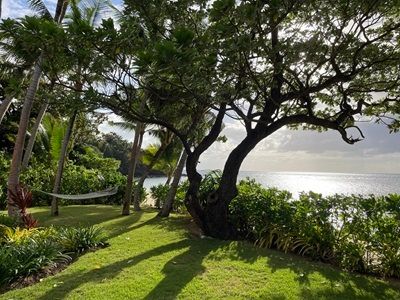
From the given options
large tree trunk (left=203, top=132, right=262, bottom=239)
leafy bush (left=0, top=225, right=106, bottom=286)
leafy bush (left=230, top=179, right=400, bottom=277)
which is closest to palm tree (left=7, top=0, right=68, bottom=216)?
leafy bush (left=0, top=225, right=106, bottom=286)

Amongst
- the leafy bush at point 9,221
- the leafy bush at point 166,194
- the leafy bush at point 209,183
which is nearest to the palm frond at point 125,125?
the leafy bush at point 166,194

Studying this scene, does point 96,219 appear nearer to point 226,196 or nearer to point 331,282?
point 226,196

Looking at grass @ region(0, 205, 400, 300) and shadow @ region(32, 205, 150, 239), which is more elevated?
shadow @ region(32, 205, 150, 239)

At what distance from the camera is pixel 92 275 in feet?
17.7

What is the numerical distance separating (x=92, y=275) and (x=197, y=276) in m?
1.61

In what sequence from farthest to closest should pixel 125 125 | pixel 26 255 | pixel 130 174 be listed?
1. pixel 125 125
2. pixel 130 174
3. pixel 26 255

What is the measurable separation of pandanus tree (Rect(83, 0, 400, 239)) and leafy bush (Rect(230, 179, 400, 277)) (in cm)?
93

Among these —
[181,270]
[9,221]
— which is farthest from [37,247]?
[181,270]

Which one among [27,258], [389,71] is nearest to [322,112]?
[389,71]

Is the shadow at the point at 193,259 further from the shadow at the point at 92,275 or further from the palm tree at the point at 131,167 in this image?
the palm tree at the point at 131,167

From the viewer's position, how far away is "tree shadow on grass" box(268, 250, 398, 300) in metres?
4.98

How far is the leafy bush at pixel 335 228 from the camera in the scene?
19.7 feet

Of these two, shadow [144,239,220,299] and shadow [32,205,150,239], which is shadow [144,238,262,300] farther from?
shadow [32,205,150,239]

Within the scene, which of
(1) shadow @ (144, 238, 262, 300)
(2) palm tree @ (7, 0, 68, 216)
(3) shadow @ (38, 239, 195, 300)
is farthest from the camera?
(2) palm tree @ (7, 0, 68, 216)
